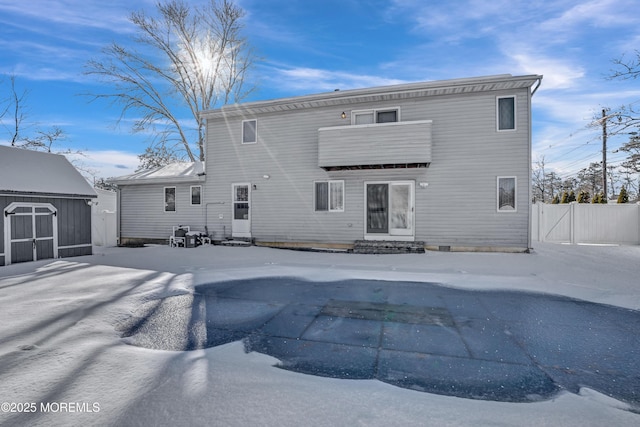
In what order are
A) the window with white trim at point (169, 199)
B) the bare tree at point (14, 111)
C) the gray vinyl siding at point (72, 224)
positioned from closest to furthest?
the gray vinyl siding at point (72, 224) → the window with white trim at point (169, 199) → the bare tree at point (14, 111)

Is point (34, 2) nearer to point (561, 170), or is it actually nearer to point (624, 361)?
point (624, 361)

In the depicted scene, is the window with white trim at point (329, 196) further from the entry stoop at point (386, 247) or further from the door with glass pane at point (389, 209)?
the entry stoop at point (386, 247)

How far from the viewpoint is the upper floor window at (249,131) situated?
12.2 meters

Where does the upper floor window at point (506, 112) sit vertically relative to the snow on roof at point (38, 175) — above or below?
above

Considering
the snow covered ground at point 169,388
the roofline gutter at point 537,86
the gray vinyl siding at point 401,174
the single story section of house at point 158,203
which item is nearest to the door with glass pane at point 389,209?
the gray vinyl siding at point 401,174

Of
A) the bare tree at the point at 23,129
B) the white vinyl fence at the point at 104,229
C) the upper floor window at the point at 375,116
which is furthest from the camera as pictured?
the bare tree at the point at 23,129

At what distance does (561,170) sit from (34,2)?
135 feet

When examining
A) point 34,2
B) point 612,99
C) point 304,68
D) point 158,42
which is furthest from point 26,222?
point 612,99

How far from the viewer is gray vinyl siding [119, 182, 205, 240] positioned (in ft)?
42.5

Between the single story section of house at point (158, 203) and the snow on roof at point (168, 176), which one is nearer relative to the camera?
the snow on roof at point (168, 176)

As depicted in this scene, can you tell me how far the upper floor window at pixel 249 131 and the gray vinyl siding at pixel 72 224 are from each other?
632cm

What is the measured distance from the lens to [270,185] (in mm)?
11828

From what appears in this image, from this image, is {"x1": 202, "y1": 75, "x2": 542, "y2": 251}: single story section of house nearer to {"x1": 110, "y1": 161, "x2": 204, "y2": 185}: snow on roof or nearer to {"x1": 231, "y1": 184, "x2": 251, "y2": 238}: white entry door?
{"x1": 231, "y1": 184, "x2": 251, "y2": 238}: white entry door

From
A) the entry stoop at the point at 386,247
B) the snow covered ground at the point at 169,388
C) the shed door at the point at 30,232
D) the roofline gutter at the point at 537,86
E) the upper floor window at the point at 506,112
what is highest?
the roofline gutter at the point at 537,86
